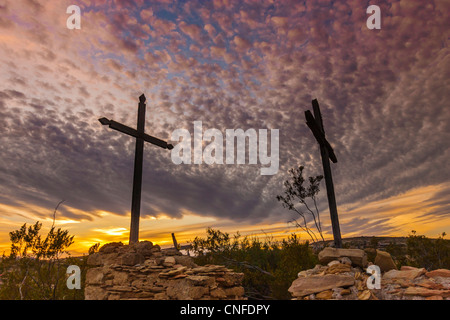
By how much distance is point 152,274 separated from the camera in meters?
7.40

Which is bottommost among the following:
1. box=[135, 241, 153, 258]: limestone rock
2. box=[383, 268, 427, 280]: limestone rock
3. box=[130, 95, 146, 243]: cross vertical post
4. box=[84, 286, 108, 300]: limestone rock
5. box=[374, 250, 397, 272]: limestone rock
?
box=[84, 286, 108, 300]: limestone rock

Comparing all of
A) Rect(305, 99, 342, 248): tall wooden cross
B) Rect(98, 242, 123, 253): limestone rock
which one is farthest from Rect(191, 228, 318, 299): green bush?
Rect(98, 242, 123, 253): limestone rock

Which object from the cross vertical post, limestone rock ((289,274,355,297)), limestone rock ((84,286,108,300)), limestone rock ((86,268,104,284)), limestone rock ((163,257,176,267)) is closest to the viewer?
limestone rock ((289,274,355,297))

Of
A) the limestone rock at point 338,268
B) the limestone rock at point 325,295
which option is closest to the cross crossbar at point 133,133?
the limestone rock at point 338,268

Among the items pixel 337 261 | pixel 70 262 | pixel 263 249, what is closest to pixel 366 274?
pixel 337 261

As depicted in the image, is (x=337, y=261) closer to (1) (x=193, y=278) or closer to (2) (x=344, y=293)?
(2) (x=344, y=293)

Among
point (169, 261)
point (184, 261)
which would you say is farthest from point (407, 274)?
point (169, 261)

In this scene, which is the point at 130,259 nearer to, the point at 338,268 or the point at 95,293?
the point at 95,293

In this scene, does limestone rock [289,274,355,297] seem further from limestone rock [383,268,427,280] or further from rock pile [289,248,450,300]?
limestone rock [383,268,427,280]

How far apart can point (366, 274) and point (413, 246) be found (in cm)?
1491

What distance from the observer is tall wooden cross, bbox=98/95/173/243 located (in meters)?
9.31

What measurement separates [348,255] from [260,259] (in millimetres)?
9330

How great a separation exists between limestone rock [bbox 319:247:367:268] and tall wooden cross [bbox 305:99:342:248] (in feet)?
3.98
